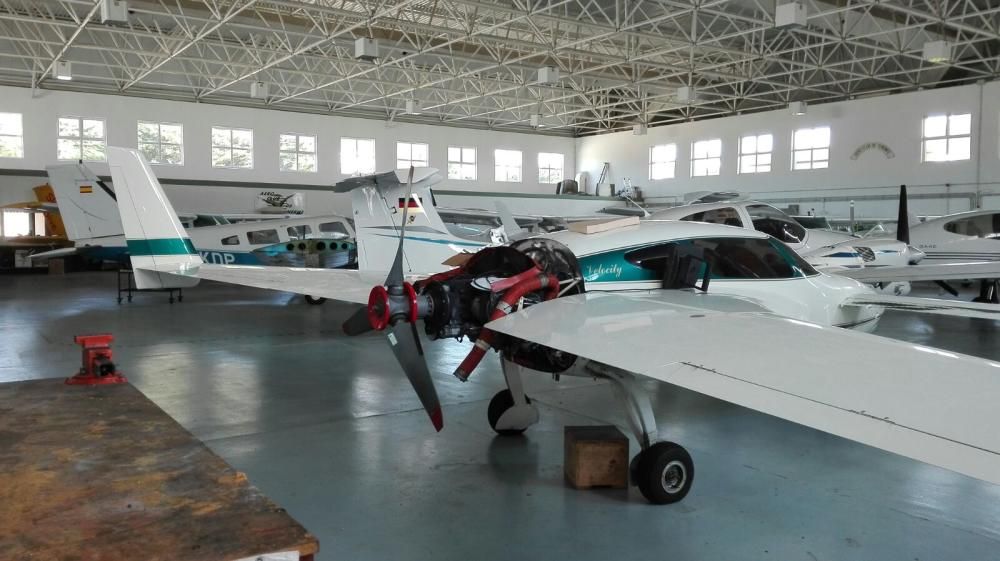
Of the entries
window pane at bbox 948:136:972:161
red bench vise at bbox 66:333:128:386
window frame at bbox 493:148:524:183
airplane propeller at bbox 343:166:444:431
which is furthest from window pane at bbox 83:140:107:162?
window pane at bbox 948:136:972:161

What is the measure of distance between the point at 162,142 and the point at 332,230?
49.1ft

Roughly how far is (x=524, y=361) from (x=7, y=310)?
13.2 metres

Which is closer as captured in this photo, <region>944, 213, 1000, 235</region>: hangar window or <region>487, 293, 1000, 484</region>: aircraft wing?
<region>487, 293, 1000, 484</region>: aircraft wing

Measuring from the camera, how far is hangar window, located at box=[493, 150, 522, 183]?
3662cm

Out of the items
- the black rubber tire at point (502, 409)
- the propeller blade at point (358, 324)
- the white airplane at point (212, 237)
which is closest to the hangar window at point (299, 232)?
the white airplane at point (212, 237)

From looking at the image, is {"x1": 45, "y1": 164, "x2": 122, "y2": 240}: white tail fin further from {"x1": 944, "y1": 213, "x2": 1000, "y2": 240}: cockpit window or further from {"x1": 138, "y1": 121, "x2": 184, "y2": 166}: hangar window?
{"x1": 944, "y1": 213, "x2": 1000, "y2": 240}: cockpit window

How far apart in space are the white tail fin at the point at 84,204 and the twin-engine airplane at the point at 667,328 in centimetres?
1013

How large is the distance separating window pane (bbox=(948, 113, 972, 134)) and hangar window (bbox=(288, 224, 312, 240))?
22.6 m

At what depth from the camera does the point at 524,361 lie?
4801 millimetres

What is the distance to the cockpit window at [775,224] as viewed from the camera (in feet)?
36.7

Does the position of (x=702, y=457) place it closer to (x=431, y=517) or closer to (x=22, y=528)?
(x=431, y=517)

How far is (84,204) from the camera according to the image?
16.2 meters

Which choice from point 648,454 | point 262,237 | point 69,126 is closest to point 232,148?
point 69,126

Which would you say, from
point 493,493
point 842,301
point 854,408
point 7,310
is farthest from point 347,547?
point 7,310
